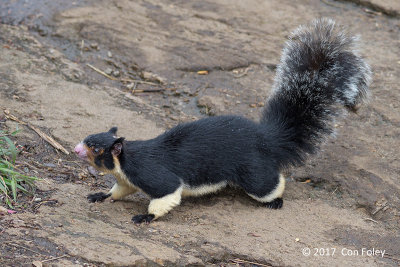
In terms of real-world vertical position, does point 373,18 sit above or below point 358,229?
above

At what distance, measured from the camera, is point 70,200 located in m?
5.23

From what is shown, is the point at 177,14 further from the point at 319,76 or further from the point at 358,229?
the point at 358,229

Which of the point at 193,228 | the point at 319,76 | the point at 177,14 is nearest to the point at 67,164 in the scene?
the point at 193,228

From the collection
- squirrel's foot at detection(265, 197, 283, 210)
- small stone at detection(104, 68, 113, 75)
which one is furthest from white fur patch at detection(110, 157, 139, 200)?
small stone at detection(104, 68, 113, 75)

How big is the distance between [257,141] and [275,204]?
2.28ft

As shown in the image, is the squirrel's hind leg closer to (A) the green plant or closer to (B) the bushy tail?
(B) the bushy tail

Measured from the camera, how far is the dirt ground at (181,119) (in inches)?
186

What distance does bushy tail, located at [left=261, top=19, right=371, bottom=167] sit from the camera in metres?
5.85

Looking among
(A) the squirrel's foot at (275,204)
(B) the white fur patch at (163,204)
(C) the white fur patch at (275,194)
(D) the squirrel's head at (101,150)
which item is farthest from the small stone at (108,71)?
(A) the squirrel's foot at (275,204)

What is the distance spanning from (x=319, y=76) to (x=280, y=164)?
1067mm

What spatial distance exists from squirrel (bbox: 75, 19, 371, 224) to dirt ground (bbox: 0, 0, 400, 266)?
29 centimetres

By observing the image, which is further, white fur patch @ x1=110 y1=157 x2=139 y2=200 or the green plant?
white fur patch @ x1=110 y1=157 x2=139 y2=200

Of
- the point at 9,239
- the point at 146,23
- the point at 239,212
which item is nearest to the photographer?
the point at 9,239

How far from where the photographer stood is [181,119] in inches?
289
